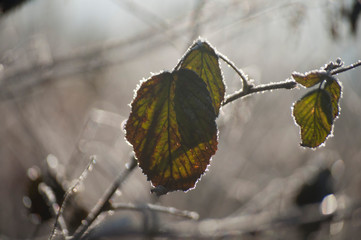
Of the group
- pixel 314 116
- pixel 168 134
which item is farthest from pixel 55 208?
pixel 314 116

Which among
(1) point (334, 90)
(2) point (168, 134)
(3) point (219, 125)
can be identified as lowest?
(2) point (168, 134)

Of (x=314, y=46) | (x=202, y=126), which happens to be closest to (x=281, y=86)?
(x=202, y=126)

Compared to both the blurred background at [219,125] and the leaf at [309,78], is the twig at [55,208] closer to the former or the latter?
the blurred background at [219,125]

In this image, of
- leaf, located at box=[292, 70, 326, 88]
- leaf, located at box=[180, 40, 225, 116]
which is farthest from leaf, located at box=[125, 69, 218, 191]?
leaf, located at box=[292, 70, 326, 88]

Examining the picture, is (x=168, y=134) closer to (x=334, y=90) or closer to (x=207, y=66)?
(x=207, y=66)

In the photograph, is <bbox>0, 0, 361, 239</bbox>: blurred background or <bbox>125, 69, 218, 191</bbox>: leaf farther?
<bbox>0, 0, 361, 239</bbox>: blurred background

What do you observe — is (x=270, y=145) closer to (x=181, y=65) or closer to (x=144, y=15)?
(x=144, y=15)

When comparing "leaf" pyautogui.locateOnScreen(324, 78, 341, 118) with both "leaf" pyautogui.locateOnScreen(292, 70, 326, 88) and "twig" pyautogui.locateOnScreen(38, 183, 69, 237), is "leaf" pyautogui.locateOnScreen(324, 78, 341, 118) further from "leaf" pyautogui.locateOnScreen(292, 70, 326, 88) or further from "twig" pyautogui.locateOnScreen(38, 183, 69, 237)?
"twig" pyautogui.locateOnScreen(38, 183, 69, 237)
